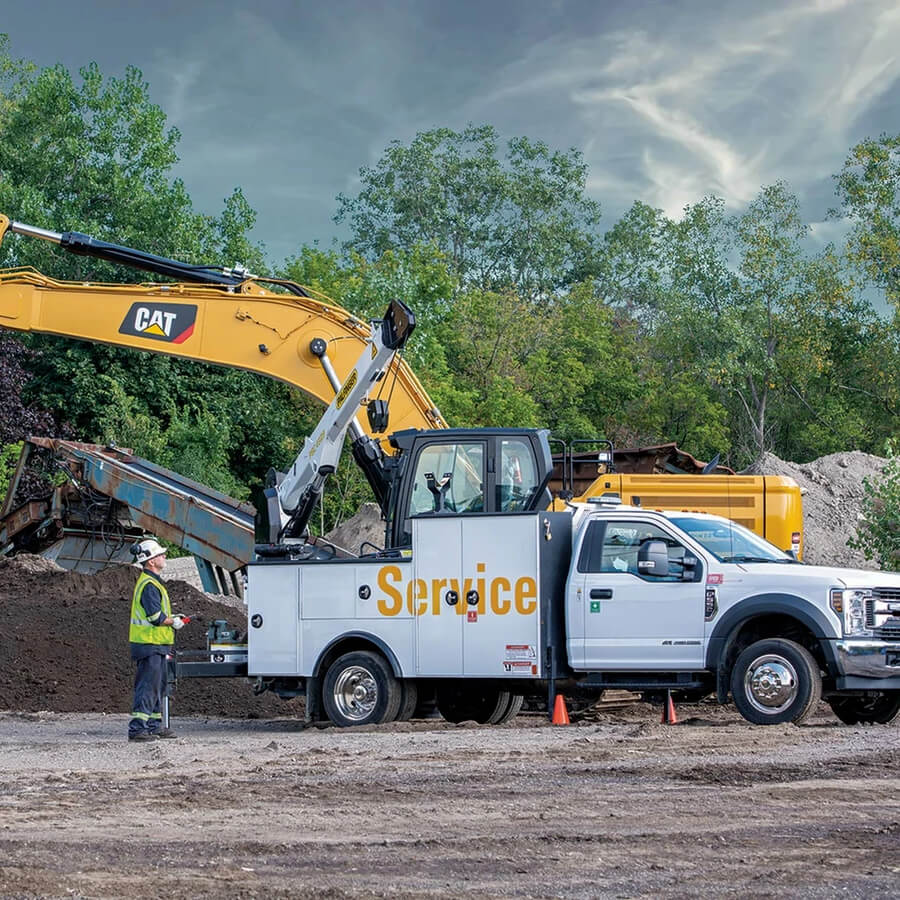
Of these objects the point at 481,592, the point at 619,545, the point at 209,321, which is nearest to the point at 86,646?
the point at 209,321

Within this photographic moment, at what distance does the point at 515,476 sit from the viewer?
1402cm

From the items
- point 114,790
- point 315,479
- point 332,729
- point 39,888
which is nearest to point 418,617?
point 332,729

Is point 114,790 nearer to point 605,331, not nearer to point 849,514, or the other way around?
point 849,514

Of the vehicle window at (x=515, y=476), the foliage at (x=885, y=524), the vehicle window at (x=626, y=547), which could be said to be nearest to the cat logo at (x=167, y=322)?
the vehicle window at (x=515, y=476)

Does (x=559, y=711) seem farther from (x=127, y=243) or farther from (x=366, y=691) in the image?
(x=127, y=243)

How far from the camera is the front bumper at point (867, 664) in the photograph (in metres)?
12.7

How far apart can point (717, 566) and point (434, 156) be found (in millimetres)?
56340

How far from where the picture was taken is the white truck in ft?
42.2

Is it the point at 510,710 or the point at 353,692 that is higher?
the point at 353,692

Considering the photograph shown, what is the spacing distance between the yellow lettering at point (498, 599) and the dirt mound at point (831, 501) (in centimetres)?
1352

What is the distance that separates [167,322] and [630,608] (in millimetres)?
7534

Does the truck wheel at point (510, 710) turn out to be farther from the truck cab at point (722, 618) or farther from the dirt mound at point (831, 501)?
the dirt mound at point (831, 501)

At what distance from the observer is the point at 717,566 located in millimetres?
13281

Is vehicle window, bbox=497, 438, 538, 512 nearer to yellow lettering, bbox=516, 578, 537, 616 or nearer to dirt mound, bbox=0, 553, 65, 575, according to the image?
yellow lettering, bbox=516, 578, 537, 616
